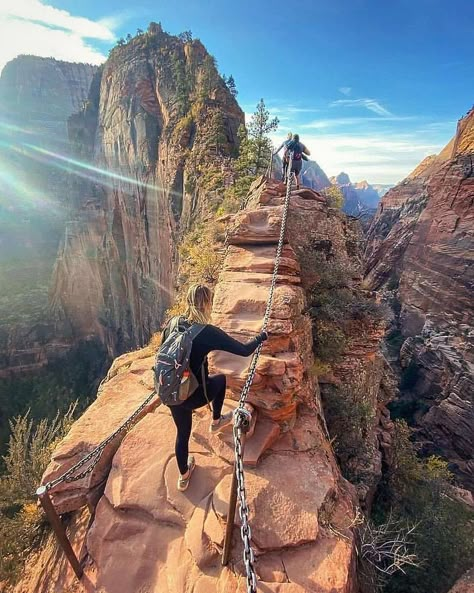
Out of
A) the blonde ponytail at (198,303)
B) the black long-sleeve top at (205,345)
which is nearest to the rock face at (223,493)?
the blonde ponytail at (198,303)

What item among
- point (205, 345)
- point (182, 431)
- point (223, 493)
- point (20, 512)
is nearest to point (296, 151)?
point (205, 345)

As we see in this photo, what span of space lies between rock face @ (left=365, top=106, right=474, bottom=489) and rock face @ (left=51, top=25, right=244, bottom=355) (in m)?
14.4

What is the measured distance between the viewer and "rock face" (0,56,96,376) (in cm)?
3978

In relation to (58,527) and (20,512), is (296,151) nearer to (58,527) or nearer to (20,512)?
(58,527)

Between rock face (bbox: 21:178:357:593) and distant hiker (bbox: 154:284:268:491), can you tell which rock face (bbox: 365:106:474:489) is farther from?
distant hiker (bbox: 154:284:268:491)

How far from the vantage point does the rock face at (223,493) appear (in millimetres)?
3033

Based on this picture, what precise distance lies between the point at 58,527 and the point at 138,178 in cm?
2901

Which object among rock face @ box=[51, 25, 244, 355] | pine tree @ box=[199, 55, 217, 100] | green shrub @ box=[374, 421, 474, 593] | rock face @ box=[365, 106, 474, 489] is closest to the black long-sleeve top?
green shrub @ box=[374, 421, 474, 593]

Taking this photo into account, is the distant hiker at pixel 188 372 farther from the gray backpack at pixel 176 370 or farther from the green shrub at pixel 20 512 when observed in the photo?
the green shrub at pixel 20 512

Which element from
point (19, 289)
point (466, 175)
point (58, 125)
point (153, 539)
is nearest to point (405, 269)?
point (466, 175)

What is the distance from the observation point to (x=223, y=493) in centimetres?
347

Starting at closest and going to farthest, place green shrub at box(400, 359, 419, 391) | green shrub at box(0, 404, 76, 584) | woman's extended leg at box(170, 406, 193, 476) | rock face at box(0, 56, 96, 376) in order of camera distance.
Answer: woman's extended leg at box(170, 406, 193, 476) < green shrub at box(0, 404, 76, 584) < green shrub at box(400, 359, 419, 391) < rock face at box(0, 56, 96, 376)

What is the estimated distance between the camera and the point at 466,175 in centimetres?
2525

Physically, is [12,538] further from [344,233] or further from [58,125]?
[58,125]
